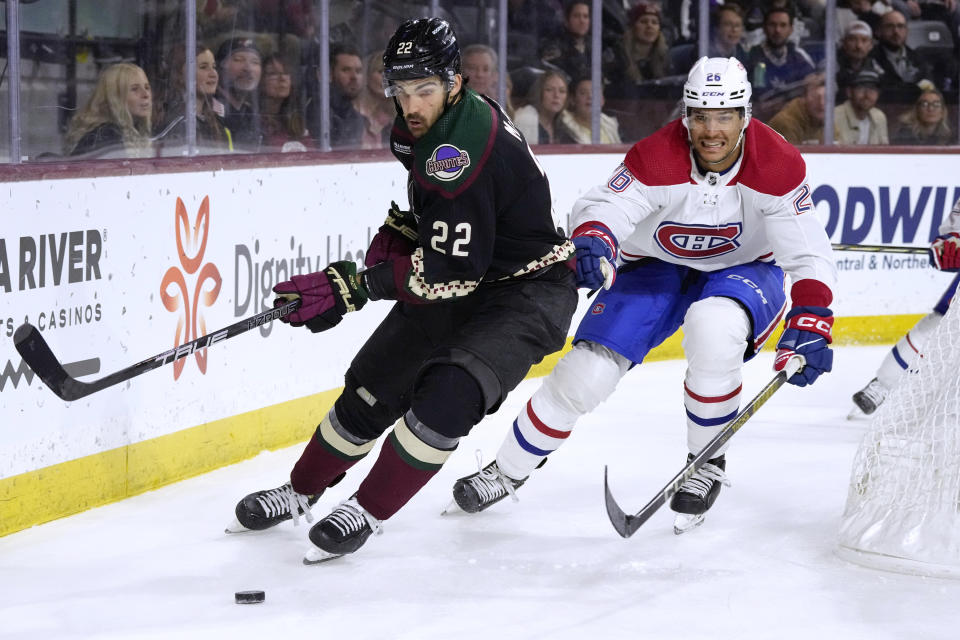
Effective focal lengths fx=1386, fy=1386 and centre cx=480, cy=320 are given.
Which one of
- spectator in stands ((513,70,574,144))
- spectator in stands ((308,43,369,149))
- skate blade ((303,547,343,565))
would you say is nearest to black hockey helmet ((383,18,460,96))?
skate blade ((303,547,343,565))

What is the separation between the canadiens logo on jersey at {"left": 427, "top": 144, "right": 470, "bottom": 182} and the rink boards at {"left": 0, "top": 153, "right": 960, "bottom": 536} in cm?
66

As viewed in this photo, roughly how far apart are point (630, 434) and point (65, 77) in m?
1.98

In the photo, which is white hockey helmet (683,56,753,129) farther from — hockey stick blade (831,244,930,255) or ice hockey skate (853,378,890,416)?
hockey stick blade (831,244,930,255)

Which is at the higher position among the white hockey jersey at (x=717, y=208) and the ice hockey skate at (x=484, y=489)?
the white hockey jersey at (x=717, y=208)

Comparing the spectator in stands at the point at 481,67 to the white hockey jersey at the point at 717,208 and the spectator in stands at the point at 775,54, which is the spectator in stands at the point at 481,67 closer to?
the spectator in stands at the point at 775,54

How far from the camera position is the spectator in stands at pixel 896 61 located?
21.0 feet

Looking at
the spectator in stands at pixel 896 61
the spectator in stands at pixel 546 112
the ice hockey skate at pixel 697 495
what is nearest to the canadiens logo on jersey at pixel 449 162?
the ice hockey skate at pixel 697 495

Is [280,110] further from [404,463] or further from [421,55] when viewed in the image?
[404,463]

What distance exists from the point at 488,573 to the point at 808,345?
2.76ft

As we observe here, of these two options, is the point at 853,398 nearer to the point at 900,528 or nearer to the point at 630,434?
the point at 630,434

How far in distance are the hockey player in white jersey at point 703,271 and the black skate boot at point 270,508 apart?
1.25 feet

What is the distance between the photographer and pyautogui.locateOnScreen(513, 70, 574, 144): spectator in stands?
18.3ft

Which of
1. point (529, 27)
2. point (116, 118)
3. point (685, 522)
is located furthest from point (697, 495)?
point (529, 27)

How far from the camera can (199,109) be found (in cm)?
394
